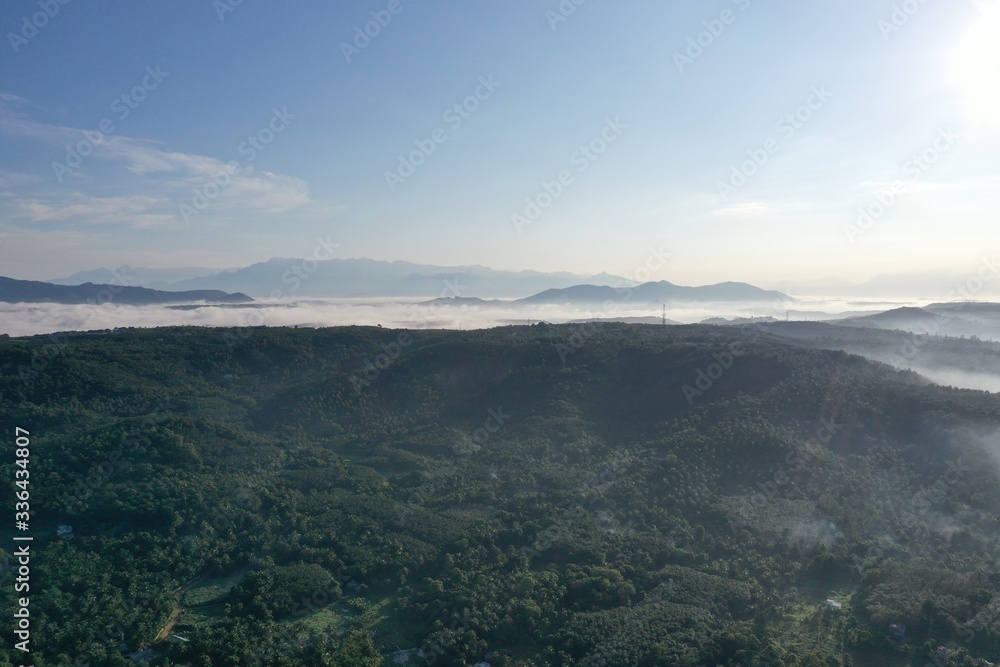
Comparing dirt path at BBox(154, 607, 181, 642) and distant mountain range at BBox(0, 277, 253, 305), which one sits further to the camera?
distant mountain range at BBox(0, 277, 253, 305)

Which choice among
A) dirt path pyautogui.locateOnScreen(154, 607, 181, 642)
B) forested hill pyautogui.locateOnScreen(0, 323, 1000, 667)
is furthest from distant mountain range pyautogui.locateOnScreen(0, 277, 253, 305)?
dirt path pyautogui.locateOnScreen(154, 607, 181, 642)

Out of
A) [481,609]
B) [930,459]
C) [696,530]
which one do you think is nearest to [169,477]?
[481,609]

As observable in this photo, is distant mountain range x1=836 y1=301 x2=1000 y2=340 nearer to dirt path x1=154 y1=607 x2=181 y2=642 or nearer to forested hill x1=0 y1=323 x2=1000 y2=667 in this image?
forested hill x1=0 y1=323 x2=1000 y2=667

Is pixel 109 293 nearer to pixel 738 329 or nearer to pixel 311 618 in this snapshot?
pixel 738 329

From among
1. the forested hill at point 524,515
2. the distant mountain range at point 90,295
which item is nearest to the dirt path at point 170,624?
the forested hill at point 524,515

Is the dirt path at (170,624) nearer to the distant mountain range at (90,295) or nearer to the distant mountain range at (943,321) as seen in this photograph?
the distant mountain range at (943,321)
